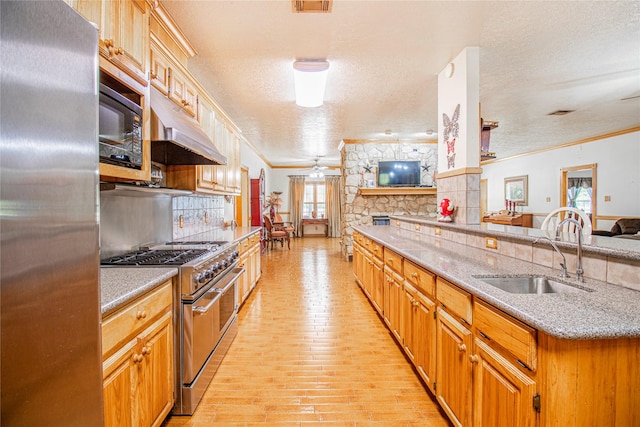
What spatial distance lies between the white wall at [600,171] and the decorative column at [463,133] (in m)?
→ 5.50

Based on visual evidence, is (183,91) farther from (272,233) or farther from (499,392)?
(272,233)

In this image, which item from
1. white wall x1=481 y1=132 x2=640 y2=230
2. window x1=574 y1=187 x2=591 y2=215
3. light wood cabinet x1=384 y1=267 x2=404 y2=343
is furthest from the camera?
window x1=574 y1=187 x2=591 y2=215

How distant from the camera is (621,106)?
15.2 feet

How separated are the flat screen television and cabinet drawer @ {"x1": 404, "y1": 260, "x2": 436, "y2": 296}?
174 inches

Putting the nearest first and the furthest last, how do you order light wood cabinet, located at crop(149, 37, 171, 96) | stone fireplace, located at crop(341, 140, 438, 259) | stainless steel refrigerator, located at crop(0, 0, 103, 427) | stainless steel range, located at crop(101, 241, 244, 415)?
stainless steel refrigerator, located at crop(0, 0, 103, 427), stainless steel range, located at crop(101, 241, 244, 415), light wood cabinet, located at crop(149, 37, 171, 96), stone fireplace, located at crop(341, 140, 438, 259)

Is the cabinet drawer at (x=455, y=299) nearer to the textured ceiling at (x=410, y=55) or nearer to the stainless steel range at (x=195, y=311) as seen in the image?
the stainless steel range at (x=195, y=311)

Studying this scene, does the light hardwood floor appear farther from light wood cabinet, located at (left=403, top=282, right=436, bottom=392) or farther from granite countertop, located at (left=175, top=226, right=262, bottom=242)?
granite countertop, located at (left=175, top=226, right=262, bottom=242)

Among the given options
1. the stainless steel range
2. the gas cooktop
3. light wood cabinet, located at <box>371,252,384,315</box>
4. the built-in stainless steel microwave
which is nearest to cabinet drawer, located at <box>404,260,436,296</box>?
light wood cabinet, located at <box>371,252,384,315</box>

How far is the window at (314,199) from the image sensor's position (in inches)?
436

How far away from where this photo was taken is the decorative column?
2.82 m

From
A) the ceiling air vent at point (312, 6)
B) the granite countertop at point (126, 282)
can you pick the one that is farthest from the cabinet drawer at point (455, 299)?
the ceiling air vent at point (312, 6)

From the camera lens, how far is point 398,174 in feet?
21.4

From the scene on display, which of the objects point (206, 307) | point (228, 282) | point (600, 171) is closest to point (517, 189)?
point (600, 171)

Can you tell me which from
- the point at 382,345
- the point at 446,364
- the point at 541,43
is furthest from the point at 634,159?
the point at 446,364
